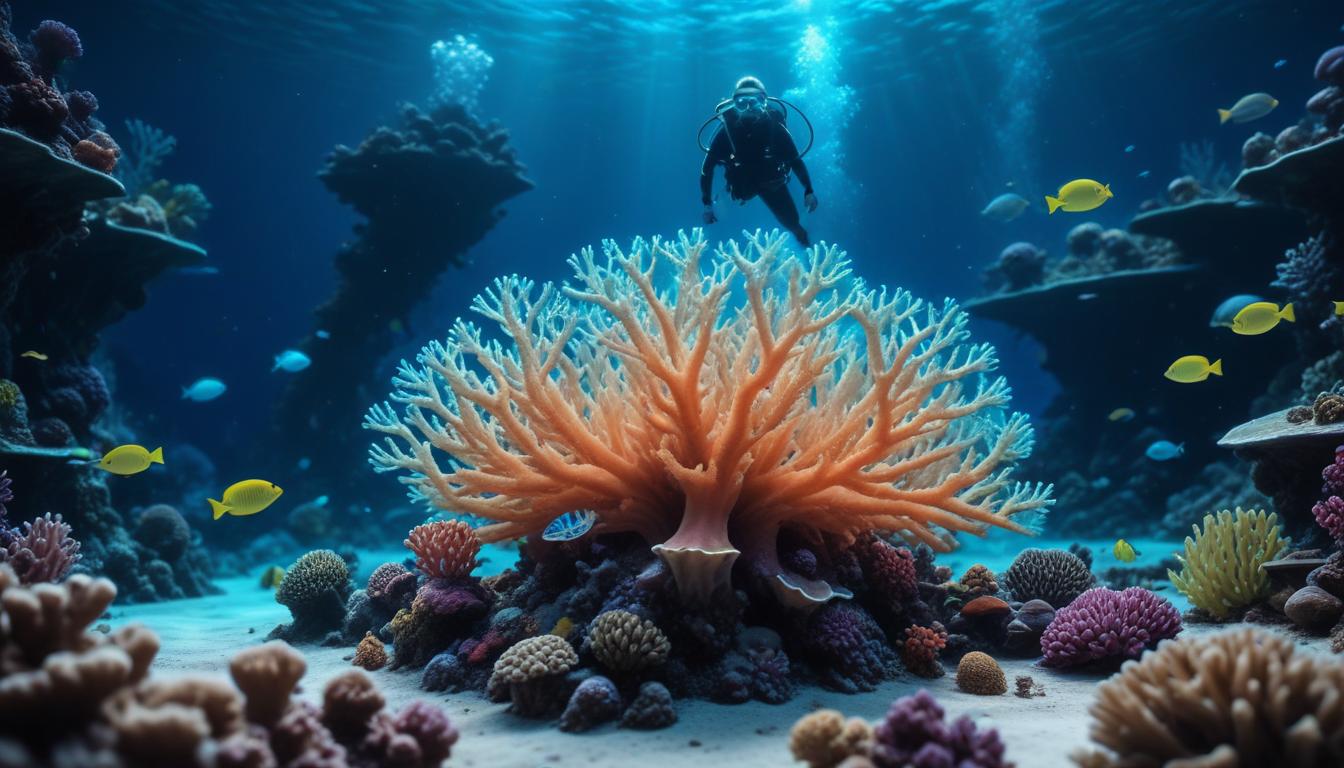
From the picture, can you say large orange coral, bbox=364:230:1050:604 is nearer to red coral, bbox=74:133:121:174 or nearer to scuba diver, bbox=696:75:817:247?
scuba diver, bbox=696:75:817:247

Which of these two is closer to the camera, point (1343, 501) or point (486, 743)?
point (486, 743)

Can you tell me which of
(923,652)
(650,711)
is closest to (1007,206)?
(923,652)

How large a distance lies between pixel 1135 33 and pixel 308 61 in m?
31.2

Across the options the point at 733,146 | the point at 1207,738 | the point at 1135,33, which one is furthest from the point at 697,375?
the point at 1135,33

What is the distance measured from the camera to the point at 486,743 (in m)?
→ 3.19

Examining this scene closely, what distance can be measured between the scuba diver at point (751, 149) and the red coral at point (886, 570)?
10.9 ft

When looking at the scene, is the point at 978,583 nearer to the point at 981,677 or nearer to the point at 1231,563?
the point at 981,677

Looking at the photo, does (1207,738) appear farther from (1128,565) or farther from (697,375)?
(1128,565)

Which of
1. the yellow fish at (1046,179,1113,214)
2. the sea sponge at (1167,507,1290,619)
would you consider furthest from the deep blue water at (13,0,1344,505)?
the sea sponge at (1167,507,1290,619)

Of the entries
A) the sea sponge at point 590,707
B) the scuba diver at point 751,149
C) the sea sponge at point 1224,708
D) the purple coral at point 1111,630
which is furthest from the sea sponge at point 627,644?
the scuba diver at point 751,149

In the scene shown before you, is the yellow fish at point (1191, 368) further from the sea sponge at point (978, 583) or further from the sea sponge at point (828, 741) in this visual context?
the sea sponge at point (828, 741)

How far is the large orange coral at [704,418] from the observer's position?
3910 mm

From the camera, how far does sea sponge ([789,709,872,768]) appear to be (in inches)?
98.1

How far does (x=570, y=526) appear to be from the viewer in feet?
→ 14.6
